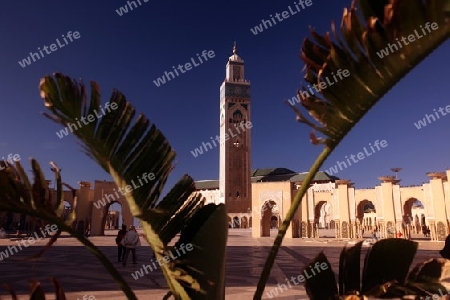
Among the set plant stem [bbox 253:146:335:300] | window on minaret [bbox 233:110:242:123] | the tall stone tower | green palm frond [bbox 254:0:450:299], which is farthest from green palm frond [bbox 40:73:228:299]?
window on minaret [bbox 233:110:242:123]

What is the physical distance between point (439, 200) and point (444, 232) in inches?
74.0

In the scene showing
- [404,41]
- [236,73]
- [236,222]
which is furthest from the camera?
[236,73]

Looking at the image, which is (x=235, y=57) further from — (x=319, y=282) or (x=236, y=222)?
(x=319, y=282)

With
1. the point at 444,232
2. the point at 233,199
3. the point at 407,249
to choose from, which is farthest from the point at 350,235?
the point at 233,199

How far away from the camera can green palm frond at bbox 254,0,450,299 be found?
1.40m

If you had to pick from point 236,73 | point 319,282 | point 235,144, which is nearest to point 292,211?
point 319,282

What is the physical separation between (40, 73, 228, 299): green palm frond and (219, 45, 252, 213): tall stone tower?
48863mm

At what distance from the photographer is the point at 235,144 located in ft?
176

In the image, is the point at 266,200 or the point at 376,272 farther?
the point at 266,200

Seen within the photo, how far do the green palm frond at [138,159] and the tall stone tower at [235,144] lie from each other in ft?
160

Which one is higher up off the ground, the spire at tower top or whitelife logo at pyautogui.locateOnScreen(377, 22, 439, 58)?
the spire at tower top

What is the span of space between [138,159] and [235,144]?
51.9 meters

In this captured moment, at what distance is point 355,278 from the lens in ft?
5.75

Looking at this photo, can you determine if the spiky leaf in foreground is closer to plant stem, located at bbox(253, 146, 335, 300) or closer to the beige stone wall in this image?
plant stem, located at bbox(253, 146, 335, 300)
